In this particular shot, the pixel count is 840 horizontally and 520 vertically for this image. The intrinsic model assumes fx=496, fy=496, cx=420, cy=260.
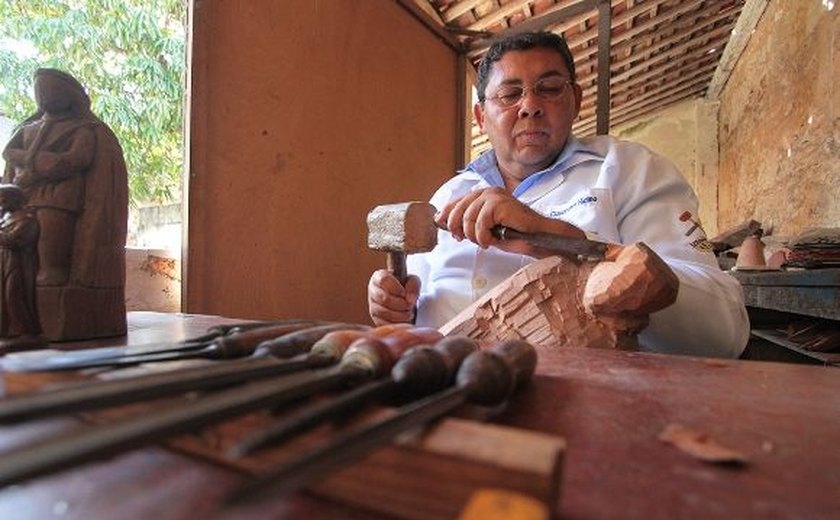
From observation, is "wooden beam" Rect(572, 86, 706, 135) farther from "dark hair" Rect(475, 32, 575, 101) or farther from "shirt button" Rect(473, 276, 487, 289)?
"shirt button" Rect(473, 276, 487, 289)

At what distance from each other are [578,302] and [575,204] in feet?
1.86

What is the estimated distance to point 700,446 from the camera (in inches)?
16.9

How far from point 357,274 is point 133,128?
5.08ft

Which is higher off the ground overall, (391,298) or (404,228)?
(404,228)

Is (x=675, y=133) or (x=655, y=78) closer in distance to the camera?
(x=655, y=78)

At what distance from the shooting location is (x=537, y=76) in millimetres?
1587

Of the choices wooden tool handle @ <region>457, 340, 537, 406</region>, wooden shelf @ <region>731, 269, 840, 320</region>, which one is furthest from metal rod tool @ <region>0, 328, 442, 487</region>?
wooden shelf @ <region>731, 269, 840, 320</region>

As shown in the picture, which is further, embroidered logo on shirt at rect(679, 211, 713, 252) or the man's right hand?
the man's right hand

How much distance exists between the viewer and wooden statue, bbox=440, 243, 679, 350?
0.85 meters

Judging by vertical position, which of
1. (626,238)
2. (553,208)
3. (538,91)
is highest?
(538,91)

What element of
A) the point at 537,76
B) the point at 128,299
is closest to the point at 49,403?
the point at 537,76

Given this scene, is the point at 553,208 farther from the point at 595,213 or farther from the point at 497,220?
the point at 497,220

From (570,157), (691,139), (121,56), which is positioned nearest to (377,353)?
(570,157)

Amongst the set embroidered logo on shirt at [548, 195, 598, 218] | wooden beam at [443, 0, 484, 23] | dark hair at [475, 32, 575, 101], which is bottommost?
embroidered logo on shirt at [548, 195, 598, 218]
